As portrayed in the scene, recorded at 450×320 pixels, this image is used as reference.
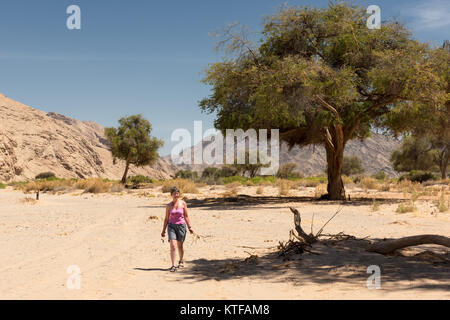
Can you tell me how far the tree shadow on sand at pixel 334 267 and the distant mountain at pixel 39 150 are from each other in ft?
187

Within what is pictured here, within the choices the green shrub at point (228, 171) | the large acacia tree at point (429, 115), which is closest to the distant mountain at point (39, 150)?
the green shrub at point (228, 171)

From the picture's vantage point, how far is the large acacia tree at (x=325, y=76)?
18172 mm

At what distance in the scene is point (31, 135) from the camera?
246 feet

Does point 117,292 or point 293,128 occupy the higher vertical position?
point 293,128

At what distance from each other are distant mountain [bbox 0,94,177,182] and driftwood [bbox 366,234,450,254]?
191 feet

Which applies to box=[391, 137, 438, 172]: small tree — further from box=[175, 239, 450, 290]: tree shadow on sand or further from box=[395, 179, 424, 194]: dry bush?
box=[175, 239, 450, 290]: tree shadow on sand

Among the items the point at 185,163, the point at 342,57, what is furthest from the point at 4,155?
the point at 185,163

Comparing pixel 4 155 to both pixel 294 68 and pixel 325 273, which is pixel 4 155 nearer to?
pixel 294 68

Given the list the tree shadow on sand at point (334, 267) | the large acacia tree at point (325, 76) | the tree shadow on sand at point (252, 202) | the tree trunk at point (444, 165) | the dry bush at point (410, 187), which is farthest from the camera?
the tree trunk at point (444, 165)

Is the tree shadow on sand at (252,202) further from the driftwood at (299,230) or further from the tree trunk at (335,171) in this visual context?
the driftwood at (299,230)

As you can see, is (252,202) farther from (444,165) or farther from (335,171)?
(444,165)

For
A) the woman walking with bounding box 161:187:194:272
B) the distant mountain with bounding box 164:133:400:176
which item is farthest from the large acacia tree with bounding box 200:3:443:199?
the distant mountain with bounding box 164:133:400:176
